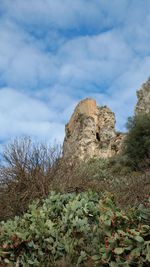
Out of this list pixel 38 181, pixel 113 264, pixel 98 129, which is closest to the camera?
pixel 113 264

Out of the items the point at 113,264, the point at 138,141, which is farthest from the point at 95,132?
the point at 113,264

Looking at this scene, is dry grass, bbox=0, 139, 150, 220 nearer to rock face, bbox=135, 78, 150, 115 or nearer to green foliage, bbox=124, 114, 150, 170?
green foliage, bbox=124, 114, 150, 170

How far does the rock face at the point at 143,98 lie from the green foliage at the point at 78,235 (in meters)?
→ 26.5

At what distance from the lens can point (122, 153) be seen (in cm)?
2998

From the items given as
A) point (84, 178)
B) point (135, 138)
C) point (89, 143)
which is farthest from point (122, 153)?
point (84, 178)

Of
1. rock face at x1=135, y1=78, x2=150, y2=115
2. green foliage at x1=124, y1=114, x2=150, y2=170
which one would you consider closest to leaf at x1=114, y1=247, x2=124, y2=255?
green foliage at x1=124, y1=114, x2=150, y2=170

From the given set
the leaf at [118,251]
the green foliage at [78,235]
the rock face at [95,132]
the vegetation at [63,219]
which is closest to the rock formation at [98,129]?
the rock face at [95,132]

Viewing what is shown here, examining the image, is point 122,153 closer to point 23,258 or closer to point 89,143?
point 89,143

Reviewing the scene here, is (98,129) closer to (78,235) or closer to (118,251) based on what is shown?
(78,235)

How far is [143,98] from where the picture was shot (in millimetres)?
36406

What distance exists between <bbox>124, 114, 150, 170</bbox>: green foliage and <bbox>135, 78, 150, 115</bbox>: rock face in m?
4.79

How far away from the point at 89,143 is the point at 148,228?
1150 inches

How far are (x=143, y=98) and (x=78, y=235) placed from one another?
29.0 meters

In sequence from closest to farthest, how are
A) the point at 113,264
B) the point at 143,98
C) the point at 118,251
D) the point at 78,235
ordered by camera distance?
the point at 118,251, the point at 113,264, the point at 78,235, the point at 143,98
